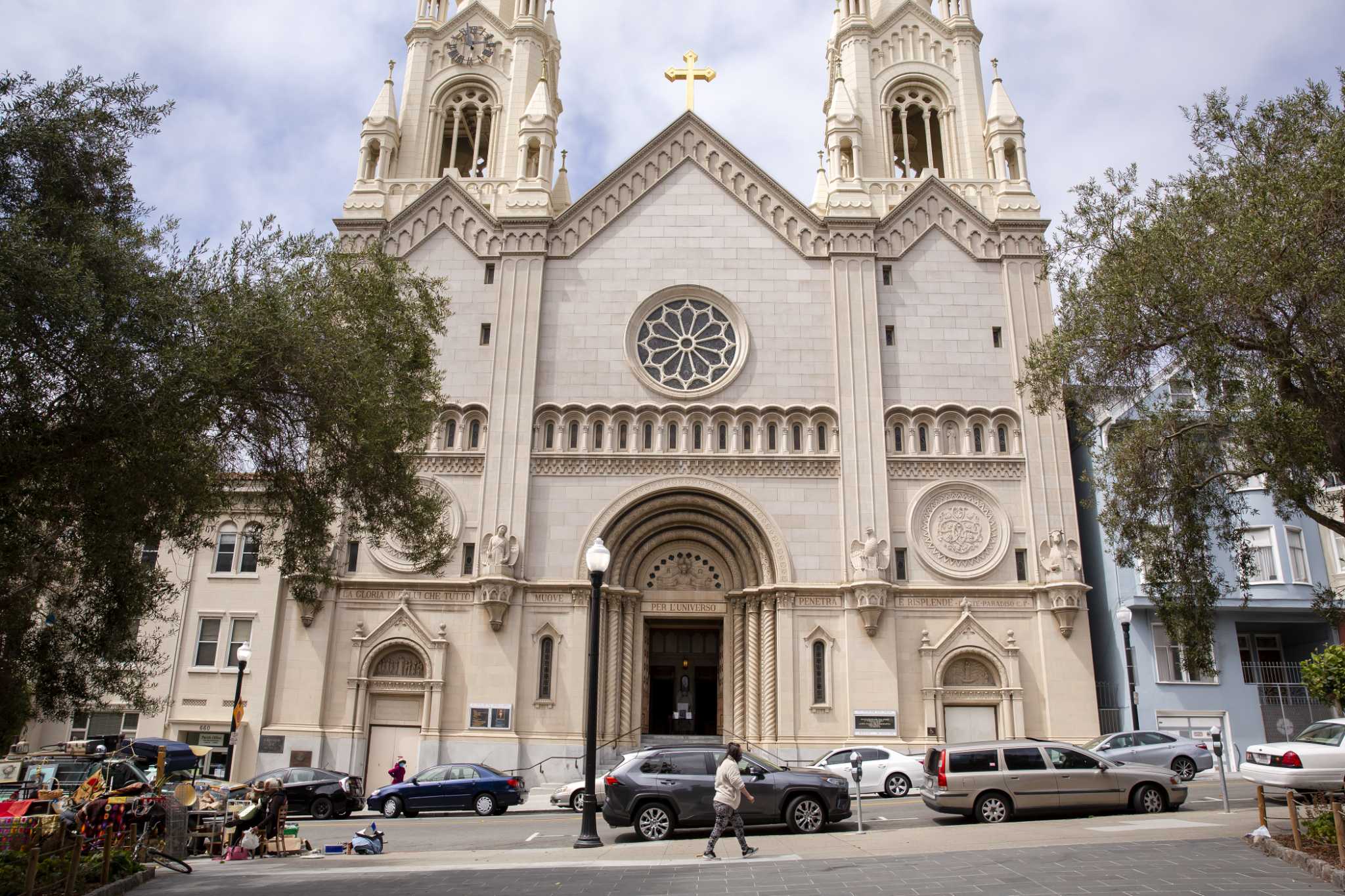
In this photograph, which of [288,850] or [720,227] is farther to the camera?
[720,227]

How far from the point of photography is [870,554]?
30.6 meters

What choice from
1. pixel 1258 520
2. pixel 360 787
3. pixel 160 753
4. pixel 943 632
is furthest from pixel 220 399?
pixel 1258 520

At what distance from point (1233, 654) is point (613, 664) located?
20.3 meters

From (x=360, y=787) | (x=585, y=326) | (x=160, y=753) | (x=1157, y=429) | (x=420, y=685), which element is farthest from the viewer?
(x=585, y=326)

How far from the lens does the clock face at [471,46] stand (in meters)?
40.8

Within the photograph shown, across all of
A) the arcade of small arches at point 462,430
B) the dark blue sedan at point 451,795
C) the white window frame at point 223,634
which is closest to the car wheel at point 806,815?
the dark blue sedan at point 451,795

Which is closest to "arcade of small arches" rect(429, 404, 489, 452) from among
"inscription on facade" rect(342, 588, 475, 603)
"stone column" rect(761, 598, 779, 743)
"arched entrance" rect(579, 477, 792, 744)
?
"inscription on facade" rect(342, 588, 475, 603)

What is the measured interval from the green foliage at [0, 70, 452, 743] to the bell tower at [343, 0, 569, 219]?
65.3 ft

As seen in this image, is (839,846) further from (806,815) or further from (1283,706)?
(1283,706)

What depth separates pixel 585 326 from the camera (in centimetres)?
3403

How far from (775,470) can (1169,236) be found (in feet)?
58.5

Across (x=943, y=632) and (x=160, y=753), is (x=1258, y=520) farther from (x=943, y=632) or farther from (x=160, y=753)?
(x=160, y=753)

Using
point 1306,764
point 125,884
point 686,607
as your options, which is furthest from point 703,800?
point 686,607

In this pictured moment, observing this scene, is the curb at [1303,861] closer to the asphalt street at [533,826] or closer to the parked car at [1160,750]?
the asphalt street at [533,826]
